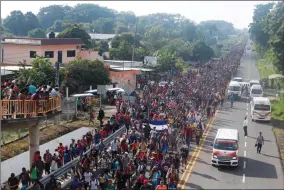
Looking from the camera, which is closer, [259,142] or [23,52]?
[259,142]

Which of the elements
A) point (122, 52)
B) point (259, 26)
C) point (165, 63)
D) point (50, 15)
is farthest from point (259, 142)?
point (50, 15)

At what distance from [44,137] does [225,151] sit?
34.2 feet

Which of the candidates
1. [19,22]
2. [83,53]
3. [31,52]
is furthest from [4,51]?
[19,22]

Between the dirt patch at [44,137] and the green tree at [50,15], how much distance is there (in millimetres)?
134728

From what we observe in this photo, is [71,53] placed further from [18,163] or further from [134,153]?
[18,163]

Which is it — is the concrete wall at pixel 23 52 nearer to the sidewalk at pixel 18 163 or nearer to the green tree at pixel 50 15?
the sidewalk at pixel 18 163

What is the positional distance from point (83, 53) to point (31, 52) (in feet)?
23.6

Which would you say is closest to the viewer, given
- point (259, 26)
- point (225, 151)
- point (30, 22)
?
point (225, 151)

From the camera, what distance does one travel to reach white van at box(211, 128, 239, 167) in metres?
21.5

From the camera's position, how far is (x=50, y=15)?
163125mm

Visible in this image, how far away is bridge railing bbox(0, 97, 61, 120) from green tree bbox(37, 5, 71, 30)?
5703 inches

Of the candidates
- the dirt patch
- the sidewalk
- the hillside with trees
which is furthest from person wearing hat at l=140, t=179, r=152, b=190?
the hillside with trees

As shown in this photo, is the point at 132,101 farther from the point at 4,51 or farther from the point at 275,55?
the point at 275,55

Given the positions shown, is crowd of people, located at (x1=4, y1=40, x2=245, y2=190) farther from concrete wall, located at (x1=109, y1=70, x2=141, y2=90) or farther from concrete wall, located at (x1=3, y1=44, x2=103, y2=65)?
concrete wall, located at (x1=3, y1=44, x2=103, y2=65)
